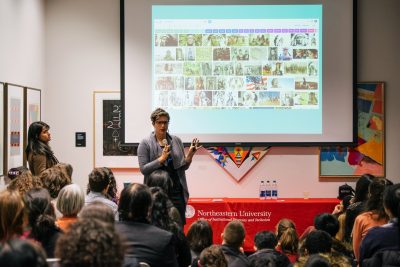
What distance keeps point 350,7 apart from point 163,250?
409 centimetres

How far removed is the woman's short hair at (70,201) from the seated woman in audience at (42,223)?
338 mm

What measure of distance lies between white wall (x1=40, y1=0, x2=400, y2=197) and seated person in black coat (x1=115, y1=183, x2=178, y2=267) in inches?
126

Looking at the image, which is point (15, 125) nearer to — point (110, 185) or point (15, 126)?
point (15, 126)

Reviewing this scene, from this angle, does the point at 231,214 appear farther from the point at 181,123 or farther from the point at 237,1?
the point at 237,1

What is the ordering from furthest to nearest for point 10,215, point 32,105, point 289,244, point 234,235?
point 32,105 → point 289,244 → point 234,235 → point 10,215

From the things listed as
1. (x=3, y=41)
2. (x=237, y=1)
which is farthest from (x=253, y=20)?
(x=3, y=41)

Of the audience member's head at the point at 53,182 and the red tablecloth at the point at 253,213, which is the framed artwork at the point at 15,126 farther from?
the red tablecloth at the point at 253,213

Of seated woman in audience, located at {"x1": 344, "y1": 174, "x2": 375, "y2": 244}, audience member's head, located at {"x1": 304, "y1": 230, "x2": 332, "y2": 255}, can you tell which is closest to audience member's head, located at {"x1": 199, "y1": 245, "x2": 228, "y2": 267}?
audience member's head, located at {"x1": 304, "y1": 230, "x2": 332, "y2": 255}

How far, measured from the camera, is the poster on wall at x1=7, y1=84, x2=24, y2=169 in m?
4.75

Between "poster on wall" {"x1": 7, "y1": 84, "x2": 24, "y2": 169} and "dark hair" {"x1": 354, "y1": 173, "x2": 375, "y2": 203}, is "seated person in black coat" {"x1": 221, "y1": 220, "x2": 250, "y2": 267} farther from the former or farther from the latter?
"poster on wall" {"x1": 7, "y1": 84, "x2": 24, "y2": 169}

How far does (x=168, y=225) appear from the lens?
2.78 meters

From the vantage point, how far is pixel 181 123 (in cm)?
575

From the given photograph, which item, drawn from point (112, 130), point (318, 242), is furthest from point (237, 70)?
point (318, 242)

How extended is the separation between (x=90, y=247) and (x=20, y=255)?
169 mm
